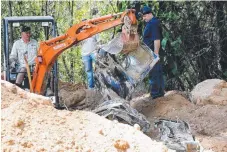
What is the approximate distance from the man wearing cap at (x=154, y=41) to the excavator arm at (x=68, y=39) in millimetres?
1026

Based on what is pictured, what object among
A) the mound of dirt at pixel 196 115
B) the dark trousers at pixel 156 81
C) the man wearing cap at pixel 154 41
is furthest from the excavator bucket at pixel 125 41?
the mound of dirt at pixel 196 115

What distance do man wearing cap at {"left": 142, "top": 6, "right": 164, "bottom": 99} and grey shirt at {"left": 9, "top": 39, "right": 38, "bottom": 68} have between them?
7.45 feet

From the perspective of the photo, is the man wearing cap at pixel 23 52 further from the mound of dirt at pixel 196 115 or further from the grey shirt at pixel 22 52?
the mound of dirt at pixel 196 115

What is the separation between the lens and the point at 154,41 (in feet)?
30.1

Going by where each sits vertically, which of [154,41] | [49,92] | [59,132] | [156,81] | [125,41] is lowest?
[156,81]

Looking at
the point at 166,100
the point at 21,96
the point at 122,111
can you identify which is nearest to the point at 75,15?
the point at 166,100

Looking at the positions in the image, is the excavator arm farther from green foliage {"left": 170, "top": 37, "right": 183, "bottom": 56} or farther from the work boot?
green foliage {"left": 170, "top": 37, "right": 183, "bottom": 56}

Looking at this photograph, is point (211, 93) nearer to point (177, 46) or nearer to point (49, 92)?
point (177, 46)

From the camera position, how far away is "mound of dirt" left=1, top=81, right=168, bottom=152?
3719mm

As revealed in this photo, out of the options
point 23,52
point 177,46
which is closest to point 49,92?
point 23,52

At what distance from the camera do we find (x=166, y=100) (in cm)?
914

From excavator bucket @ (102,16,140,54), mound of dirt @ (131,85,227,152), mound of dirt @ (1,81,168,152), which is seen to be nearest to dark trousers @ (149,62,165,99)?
mound of dirt @ (131,85,227,152)

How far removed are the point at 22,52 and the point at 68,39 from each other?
0.82 m

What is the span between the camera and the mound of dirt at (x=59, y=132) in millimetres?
3719
